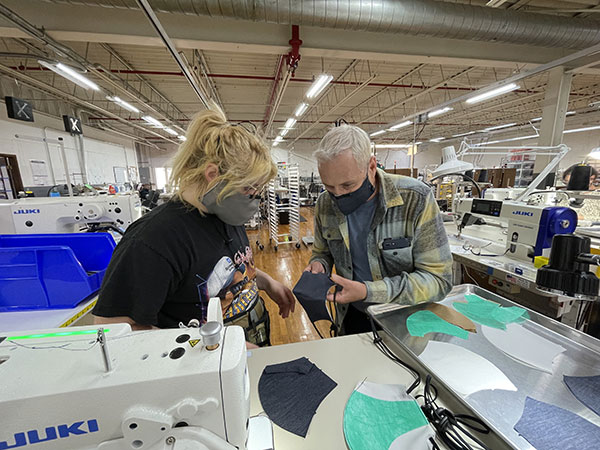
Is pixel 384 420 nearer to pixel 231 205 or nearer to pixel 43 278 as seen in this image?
pixel 231 205

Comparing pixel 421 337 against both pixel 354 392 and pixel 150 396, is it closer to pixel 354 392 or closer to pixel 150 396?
pixel 354 392

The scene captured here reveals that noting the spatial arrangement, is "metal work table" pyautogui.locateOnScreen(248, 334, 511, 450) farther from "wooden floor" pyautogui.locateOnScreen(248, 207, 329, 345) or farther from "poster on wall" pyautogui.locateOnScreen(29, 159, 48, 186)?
"poster on wall" pyautogui.locateOnScreen(29, 159, 48, 186)

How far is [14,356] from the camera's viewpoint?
0.45 meters

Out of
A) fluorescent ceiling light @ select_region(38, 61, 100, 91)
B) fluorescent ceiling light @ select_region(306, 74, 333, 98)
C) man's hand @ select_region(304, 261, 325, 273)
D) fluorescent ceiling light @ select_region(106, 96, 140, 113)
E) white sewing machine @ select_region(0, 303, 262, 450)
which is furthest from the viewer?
fluorescent ceiling light @ select_region(106, 96, 140, 113)

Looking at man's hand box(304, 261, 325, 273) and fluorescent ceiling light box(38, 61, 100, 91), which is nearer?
man's hand box(304, 261, 325, 273)

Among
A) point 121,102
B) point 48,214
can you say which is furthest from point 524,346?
point 121,102

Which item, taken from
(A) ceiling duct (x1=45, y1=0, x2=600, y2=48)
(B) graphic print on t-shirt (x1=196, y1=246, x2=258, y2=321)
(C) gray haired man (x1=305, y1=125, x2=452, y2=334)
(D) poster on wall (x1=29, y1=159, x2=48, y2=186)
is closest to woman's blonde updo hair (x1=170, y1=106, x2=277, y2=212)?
(B) graphic print on t-shirt (x1=196, y1=246, x2=258, y2=321)

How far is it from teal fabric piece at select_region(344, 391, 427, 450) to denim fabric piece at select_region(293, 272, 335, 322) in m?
0.35

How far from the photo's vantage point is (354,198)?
1.14 meters

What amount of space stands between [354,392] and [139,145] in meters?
18.3

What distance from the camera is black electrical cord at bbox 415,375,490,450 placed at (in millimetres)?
584

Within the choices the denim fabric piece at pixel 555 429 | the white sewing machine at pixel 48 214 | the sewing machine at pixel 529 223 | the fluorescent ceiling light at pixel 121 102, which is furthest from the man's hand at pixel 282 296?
the fluorescent ceiling light at pixel 121 102

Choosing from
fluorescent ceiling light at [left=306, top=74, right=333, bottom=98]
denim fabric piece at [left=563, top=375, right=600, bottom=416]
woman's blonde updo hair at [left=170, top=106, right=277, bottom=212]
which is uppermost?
fluorescent ceiling light at [left=306, top=74, right=333, bottom=98]

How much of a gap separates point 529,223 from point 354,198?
5.54ft
